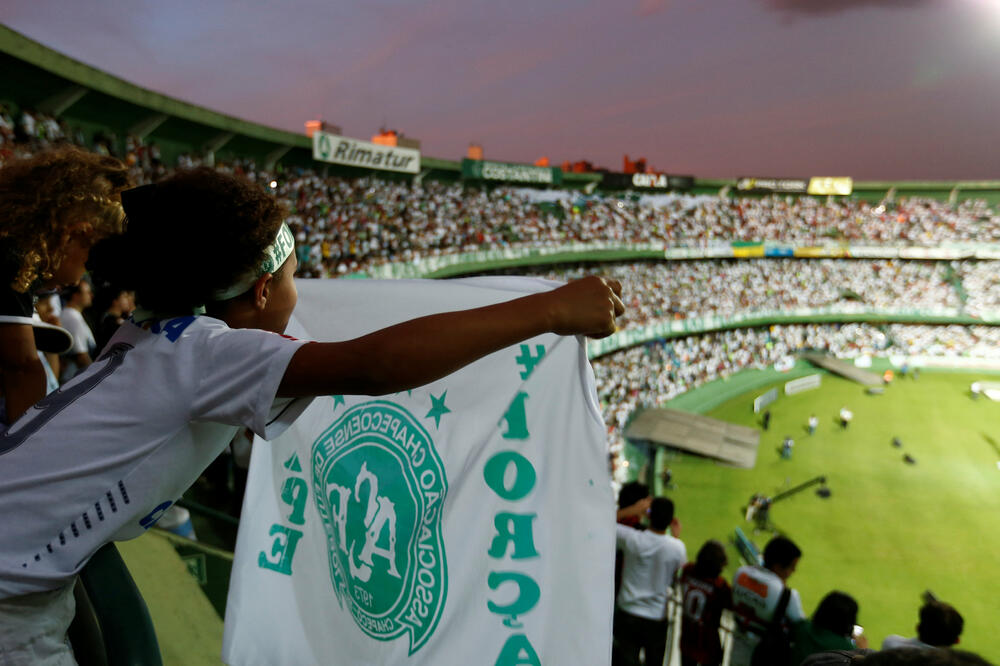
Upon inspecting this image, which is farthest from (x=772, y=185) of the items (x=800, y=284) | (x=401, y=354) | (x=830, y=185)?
(x=401, y=354)

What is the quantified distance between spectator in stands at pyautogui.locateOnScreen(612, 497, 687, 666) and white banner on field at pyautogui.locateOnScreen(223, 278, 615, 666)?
2.83m

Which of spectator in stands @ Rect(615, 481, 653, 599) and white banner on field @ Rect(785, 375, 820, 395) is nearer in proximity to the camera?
spectator in stands @ Rect(615, 481, 653, 599)

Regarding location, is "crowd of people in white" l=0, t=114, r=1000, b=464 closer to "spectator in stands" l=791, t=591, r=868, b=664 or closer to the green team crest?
"spectator in stands" l=791, t=591, r=868, b=664

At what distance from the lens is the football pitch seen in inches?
535

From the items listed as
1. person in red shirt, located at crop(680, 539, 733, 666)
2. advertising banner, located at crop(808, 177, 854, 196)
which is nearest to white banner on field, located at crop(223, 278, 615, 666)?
person in red shirt, located at crop(680, 539, 733, 666)

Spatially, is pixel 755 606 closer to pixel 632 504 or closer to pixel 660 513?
pixel 660 513

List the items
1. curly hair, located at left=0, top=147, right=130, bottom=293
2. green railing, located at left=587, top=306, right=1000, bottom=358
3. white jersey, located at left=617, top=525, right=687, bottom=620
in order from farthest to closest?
green railing, located at left=587, top=306, right=1000, bottom=358 < white jersey, located at left=617, top=525, right=687, bottom=620 < curly hair, located at left=0, top=147, right=130, bottom=293

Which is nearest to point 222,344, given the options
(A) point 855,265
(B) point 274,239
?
(B) point 274,239

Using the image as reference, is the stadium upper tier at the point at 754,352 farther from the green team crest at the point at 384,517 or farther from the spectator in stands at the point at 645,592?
the green team crest at the point at 384,517

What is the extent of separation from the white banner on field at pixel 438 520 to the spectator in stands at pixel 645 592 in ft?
9.29

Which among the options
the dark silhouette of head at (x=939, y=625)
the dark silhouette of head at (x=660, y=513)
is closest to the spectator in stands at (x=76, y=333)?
the dark silhouette of head at (x=660, y=513)

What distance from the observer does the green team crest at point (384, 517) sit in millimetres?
1658

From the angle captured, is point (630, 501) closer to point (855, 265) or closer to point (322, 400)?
point (322, 400)

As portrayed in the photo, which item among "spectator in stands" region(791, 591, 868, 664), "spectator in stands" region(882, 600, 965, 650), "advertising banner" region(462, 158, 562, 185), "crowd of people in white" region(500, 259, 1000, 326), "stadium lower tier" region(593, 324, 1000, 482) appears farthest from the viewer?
"crowd of people in white" region(500, 259, 1000, 326)
